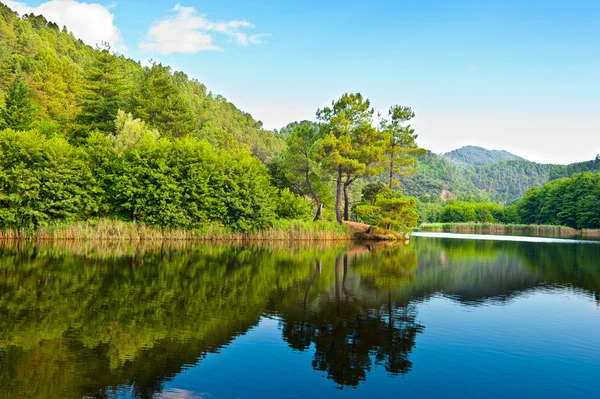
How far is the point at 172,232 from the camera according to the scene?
135ft

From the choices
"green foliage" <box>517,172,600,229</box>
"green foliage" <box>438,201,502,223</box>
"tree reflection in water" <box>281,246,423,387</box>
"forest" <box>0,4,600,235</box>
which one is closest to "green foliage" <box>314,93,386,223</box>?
"forest" <box>0,4,600,235</box>

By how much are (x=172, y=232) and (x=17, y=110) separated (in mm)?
29966

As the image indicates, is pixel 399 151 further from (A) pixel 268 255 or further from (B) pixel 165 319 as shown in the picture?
(B) pixel 165 319

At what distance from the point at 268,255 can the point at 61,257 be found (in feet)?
41.5

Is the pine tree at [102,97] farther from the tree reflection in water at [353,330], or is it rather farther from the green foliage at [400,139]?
the tree reflection in water at [353,330]

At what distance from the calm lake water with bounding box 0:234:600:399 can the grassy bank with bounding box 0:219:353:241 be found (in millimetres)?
16407

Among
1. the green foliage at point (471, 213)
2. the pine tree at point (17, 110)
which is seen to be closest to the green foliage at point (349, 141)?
the pine tree at point (17, 110)

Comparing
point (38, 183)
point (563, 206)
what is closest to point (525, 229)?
point (563, 206)

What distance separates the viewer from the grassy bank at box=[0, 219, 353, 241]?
37156 millimetres

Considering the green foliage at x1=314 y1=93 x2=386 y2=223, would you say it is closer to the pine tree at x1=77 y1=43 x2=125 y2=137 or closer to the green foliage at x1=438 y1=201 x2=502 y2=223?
the pine tree at x1=77 y1=43 x2=125 y2=137

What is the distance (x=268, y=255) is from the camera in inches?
1193

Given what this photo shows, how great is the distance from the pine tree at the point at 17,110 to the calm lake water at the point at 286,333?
38716mm

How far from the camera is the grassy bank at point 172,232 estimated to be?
37.2 meters

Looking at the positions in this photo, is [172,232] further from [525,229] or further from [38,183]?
[525,229]
